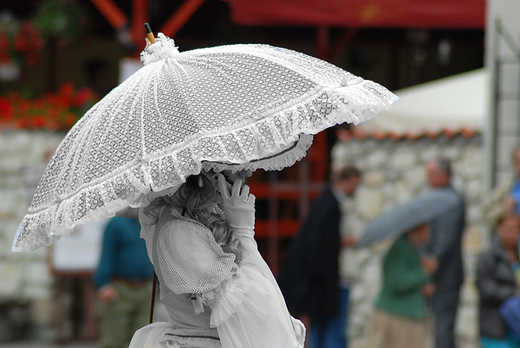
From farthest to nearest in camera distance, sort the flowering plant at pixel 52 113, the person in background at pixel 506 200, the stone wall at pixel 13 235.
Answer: the flowering plant at pixel 52 113
the stone wall at pixel 13 235
the person in background at pixel 506 200

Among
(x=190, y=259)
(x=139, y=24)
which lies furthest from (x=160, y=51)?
(x=139, y=24)

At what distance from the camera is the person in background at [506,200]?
555cm

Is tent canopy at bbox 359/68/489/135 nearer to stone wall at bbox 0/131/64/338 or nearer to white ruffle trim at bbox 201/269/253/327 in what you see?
stone wall at bbox 0/131/64/338

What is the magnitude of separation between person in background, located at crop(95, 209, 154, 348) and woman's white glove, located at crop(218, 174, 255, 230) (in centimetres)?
332

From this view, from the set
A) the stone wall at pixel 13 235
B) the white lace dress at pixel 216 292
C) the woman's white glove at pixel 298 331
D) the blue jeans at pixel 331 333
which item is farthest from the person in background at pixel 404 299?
the stone wall at pixel 13 235

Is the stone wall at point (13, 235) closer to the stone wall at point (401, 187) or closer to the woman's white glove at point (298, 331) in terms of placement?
the stone wall at point (401, 187)

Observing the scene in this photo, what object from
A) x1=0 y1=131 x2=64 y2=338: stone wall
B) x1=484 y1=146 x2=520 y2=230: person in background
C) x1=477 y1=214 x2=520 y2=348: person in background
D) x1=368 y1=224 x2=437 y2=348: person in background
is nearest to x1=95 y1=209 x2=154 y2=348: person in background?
x1=368 y1=224 x2=437 y2=348: person in background

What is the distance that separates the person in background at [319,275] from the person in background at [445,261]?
2.42ft

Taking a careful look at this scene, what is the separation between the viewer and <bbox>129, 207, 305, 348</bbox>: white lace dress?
2293 millimetres

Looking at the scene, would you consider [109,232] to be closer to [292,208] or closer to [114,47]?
[292,208]

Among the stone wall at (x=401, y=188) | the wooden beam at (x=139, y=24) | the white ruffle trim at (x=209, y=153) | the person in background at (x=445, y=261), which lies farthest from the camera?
the wooden beam at (x=139, y=24)

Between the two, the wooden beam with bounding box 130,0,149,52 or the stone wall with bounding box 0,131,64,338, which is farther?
the stone wall with bounding box 0,131,64,338

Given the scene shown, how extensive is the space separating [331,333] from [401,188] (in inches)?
75.5

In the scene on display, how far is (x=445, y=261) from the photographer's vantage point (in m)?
6.23
